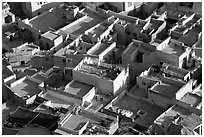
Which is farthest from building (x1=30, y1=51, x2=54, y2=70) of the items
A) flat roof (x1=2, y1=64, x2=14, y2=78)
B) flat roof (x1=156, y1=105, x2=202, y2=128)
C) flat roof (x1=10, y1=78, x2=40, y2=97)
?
flat roof (x1=156, y1=105, x2=202, y2=128)

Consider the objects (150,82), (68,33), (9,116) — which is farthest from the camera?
(68,33)

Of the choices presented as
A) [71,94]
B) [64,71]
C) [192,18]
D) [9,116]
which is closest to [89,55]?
[64,71]

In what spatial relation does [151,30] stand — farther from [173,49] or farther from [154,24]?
[173,49]

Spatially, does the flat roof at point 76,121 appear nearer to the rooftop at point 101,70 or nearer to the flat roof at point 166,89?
the rooftop at point 101,70

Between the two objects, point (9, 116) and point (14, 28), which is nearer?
point (9, 116)

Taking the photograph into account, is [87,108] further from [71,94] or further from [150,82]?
[150,82]

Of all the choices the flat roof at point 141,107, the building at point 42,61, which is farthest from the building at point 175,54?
the building at point 42,61
